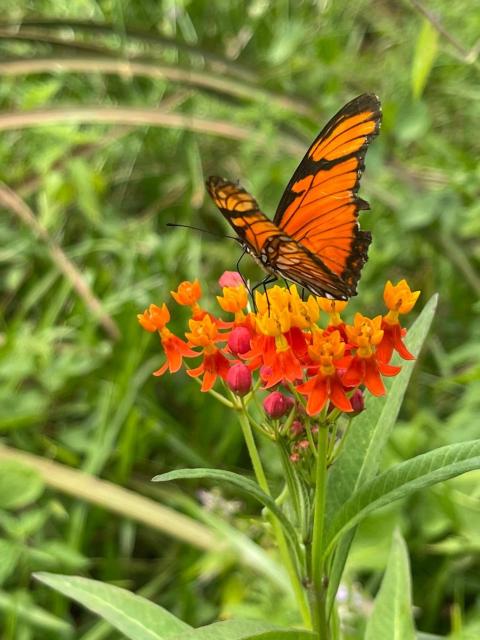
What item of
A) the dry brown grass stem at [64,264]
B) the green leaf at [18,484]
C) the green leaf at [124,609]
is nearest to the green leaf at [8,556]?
the green leaf at [18,484]

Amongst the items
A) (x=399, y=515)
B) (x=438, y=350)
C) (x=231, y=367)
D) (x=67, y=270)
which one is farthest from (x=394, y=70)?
(x=231, y=367)

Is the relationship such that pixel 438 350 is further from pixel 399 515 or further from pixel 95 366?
pixel 95 366

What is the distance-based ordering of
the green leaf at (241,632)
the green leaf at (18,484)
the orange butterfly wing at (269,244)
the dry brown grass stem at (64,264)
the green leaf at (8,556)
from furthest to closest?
the dry brown grass stem at (64,264) < the green leaf at (18,484) < the green leaf at (8,556) < the orange butterfly wing at (269,244) < the green leaf at (241,632)

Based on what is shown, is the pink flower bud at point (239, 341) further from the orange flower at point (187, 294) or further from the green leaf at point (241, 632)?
the green leaf at point (241, 632)

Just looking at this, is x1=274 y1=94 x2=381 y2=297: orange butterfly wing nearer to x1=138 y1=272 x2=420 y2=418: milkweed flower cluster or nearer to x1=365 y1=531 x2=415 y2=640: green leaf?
x1=138 y1=272 x2=420 y2=418: milkweed flower cluster

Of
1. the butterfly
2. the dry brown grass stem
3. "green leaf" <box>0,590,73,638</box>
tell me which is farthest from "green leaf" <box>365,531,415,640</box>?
the dry brown grass stem

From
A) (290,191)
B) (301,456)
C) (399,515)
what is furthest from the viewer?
(399,515)

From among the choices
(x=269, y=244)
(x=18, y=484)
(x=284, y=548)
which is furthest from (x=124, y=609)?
(x=18, y=484)
